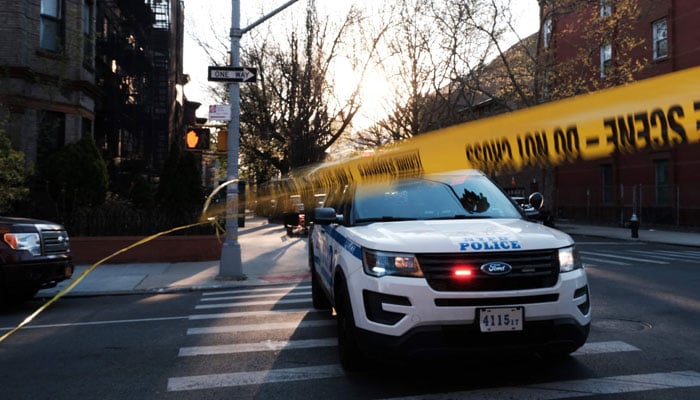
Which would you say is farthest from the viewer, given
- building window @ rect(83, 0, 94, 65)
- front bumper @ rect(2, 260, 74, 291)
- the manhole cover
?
building window @ rect(83, 0, 94, 65)

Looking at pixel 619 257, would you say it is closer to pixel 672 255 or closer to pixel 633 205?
pixel 672 255

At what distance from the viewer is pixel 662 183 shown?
26125mm

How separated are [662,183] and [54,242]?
27072mm

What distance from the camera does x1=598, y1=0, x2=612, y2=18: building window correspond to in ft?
79.8

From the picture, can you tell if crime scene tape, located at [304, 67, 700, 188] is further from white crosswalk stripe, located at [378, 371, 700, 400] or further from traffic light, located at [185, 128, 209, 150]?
traffic light, located at [185, 128, 209, 150]

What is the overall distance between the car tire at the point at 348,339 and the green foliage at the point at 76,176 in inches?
455

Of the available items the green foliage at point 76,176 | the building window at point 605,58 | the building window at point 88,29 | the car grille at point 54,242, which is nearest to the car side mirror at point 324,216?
the car grille at point 54,242

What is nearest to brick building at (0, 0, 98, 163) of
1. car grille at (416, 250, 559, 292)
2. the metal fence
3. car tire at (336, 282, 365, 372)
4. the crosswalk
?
the crosswalk

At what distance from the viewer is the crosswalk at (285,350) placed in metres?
4.14

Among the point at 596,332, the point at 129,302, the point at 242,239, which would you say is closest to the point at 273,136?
the point at 242,239

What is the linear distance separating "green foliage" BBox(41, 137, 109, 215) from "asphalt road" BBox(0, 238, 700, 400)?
643 cm

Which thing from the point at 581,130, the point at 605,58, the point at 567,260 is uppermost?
the point at 605,58

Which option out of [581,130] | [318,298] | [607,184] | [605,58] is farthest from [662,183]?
[581,130]

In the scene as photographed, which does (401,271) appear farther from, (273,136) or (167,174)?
(273,136)
